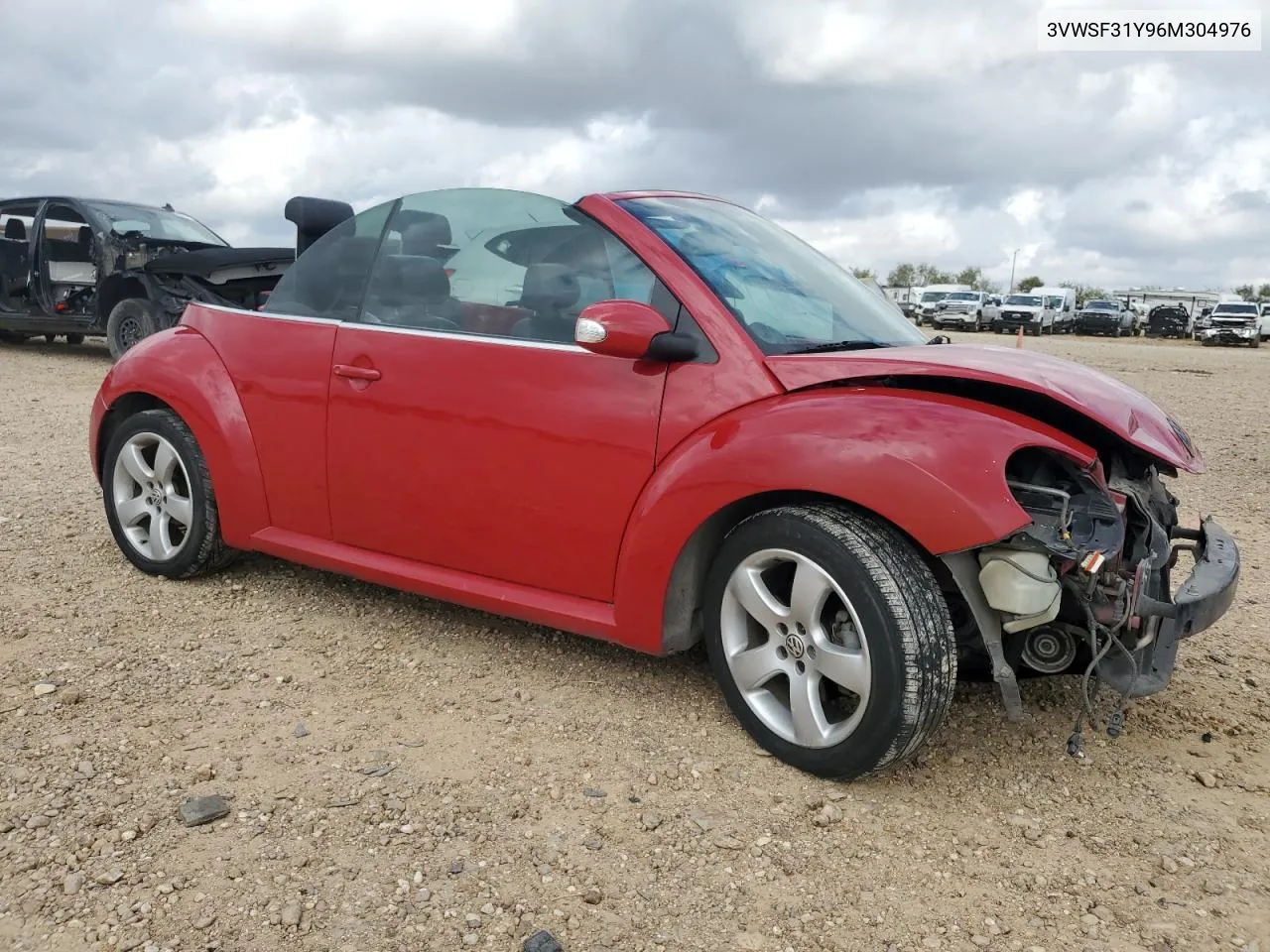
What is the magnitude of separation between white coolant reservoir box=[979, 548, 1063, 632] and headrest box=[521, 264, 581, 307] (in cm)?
149

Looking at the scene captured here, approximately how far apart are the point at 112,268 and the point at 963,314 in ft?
109

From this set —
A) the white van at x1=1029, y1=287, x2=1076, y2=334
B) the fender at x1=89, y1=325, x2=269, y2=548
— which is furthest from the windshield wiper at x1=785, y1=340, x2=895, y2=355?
the white van at x1=1029, y1=287, x2=1076, y2=334

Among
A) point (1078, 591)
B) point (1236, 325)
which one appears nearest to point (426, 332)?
point (1078, 591)

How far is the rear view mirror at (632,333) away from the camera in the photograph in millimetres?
2953

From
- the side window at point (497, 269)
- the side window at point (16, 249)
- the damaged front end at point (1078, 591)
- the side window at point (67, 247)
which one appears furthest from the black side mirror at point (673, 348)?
the side window at point (16, 249)

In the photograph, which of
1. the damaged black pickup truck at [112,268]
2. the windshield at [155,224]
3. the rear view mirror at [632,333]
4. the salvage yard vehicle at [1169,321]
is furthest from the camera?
the salvage yard vehicle at [1169,321]

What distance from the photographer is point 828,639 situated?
2.82 m

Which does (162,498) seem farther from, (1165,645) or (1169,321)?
(1169,321)

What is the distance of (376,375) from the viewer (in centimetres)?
358

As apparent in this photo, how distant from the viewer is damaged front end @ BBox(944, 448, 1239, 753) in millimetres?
2594

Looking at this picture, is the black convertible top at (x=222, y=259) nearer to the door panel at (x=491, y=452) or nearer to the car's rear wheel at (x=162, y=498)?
the car's rear wheel at (x=162, y=498)

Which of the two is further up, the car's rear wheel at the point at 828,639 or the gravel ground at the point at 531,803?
the car's rear wheel at the point at 828,639

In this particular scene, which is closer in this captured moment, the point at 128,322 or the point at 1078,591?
the point at 1078,591

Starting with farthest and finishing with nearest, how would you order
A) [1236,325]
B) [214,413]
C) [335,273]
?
[1236,325] < [214,413] < [335,273]
